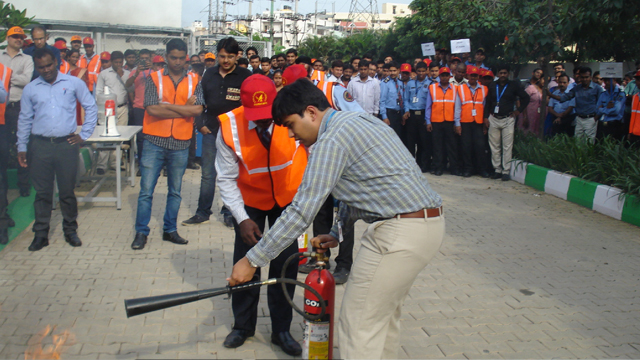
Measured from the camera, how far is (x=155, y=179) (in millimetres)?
6395

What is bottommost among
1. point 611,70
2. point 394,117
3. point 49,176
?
point 49,176

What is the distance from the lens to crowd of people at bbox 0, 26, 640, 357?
109 inches

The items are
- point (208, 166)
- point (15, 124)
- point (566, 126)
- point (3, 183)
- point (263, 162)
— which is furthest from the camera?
point (566, 126)

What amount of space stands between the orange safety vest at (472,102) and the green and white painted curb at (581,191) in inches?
45.5

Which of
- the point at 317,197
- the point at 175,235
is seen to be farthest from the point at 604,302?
the point at 175,235

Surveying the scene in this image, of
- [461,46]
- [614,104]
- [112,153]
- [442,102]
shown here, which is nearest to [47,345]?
[112,153]

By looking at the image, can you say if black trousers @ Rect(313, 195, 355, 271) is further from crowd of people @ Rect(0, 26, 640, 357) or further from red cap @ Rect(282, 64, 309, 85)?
red cap @ Rect(282, 64, 309, 85)

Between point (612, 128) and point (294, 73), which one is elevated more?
point (294, 73)

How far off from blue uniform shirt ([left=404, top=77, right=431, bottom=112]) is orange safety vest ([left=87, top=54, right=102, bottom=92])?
6.35 metres

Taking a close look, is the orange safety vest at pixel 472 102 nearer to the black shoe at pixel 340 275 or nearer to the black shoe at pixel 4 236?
the black shoe at pixel 340 275

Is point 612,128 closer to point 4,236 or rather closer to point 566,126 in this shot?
point 566,126

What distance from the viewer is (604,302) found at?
488 cm

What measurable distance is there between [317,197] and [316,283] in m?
0.69

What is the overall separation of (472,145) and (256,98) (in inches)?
338
